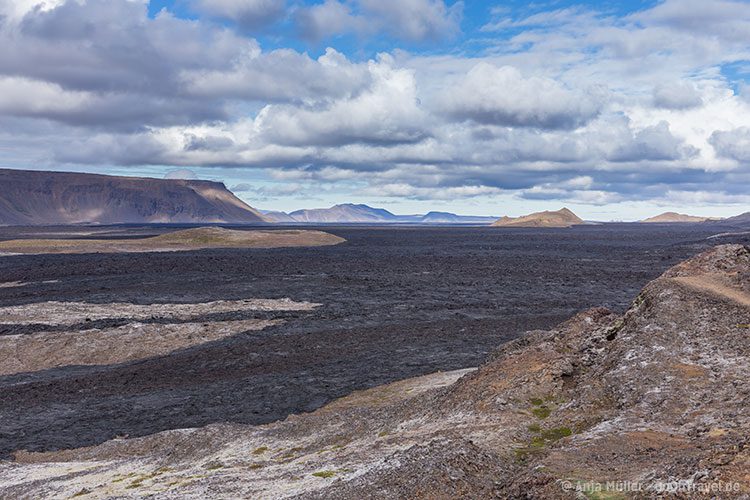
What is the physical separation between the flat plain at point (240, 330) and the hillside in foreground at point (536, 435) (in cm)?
649

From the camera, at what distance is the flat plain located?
29.5 m

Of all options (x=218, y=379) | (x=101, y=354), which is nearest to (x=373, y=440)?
(x=218, y=379)

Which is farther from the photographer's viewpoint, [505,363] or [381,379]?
[381,379]

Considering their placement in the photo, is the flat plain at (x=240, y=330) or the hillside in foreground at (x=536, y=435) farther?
the flat plain at (x=240, y=330)

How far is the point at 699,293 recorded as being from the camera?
21.6m

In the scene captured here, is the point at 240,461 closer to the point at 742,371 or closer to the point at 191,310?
the point at 742,371

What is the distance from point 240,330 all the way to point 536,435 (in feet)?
108

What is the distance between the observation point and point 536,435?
642 inches

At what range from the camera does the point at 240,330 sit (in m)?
46.3

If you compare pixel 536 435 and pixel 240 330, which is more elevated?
pixel 536 435

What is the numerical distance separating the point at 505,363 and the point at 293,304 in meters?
37.3

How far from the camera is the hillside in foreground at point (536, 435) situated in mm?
13195

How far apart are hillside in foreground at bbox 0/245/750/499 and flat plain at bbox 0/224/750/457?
6486 millimetres

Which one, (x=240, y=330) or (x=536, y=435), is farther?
(x=240, y=330)
